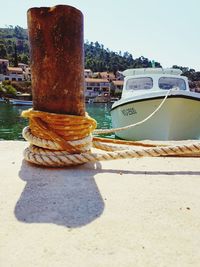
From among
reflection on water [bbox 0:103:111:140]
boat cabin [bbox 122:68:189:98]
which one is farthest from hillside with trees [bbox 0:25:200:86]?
boat cabin [bbox 122:68:189:98]

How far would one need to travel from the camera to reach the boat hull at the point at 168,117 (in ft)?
30.6

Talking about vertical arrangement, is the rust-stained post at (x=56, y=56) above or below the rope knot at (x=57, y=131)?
above

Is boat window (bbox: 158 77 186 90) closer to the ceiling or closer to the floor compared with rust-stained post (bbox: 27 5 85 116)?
closer to the floor

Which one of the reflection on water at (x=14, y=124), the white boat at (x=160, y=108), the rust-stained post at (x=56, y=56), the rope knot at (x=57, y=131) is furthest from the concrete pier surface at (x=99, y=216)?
the reflection on water at (x=14, y=124)

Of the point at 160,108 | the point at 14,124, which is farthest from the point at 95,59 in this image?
the point at 160,108

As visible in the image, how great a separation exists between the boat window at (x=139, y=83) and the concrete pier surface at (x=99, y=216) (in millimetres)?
9167

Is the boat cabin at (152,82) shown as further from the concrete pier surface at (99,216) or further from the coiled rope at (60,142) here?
the concrete pier surface at (99,216)

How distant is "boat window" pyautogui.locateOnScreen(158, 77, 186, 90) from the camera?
37.3ft

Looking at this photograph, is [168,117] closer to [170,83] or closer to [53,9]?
[170,83]

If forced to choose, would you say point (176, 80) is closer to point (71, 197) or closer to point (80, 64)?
point (80, 64)

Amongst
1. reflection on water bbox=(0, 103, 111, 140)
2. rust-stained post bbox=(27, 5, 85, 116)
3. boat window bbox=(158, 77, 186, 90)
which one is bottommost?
reflection on water bbox=(0, 103, 111, 140)

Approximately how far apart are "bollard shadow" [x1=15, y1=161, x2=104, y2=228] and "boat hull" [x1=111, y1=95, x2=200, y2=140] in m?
7.27

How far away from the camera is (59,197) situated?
1.83 m

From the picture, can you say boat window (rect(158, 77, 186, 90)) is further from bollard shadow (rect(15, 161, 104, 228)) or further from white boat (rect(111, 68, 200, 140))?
bollard shadow (rect(15, 161, 104, 228))
